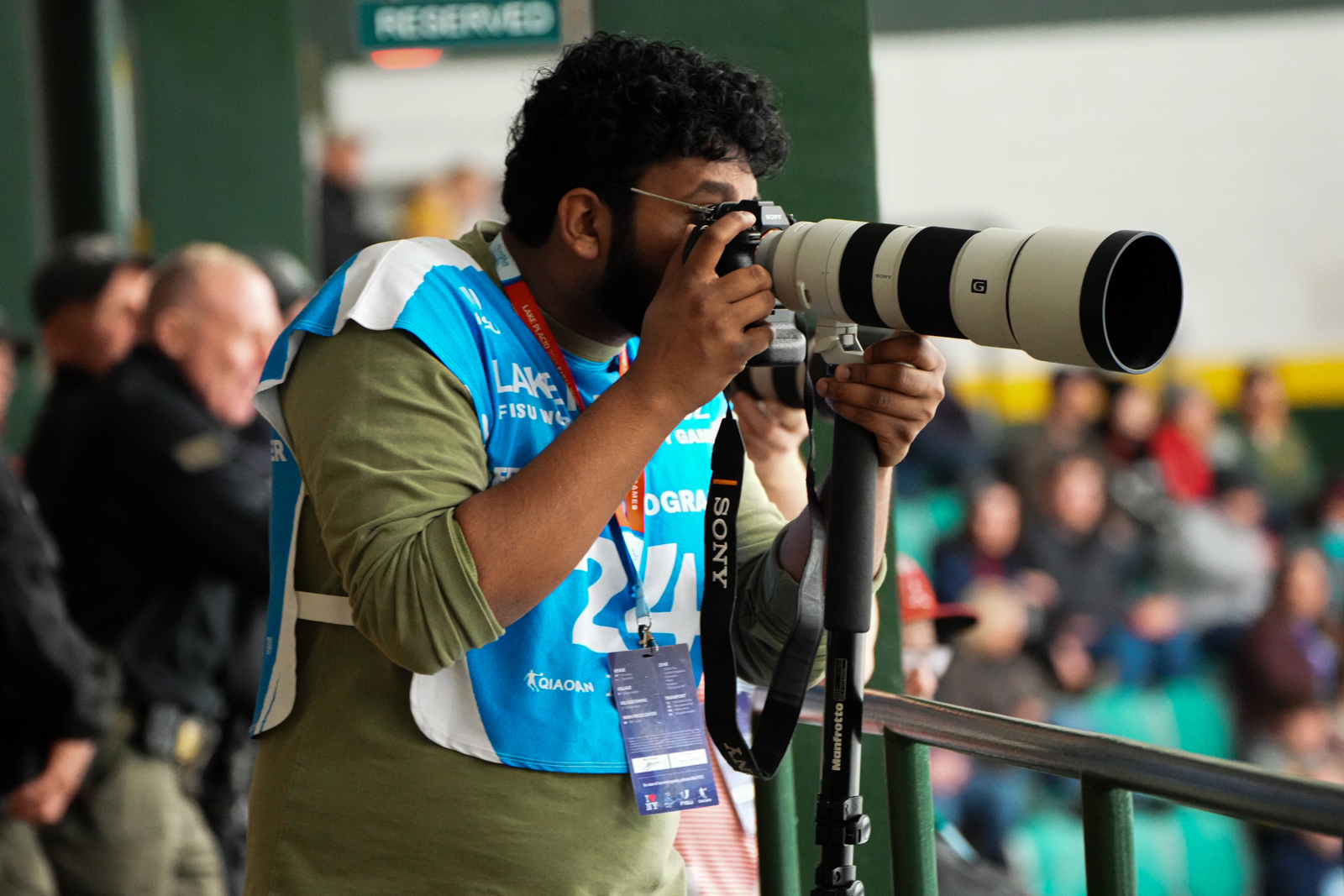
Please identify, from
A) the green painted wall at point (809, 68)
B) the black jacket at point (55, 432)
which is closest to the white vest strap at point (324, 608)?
the green painted wall at point (809, 68)

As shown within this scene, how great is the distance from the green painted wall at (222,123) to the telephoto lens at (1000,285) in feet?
14.8

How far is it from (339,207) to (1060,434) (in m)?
4.83

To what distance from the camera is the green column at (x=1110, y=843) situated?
1.35 meters

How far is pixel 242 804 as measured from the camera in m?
3.71

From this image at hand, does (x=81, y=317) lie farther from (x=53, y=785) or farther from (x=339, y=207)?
(x=339, y=207)

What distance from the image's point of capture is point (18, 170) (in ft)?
19.4

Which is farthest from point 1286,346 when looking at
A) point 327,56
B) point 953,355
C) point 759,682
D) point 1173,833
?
point 759,682

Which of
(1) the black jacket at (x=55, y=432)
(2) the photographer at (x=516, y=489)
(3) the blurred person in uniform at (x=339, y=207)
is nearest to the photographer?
(2) the photographer at (x=516, y=489)

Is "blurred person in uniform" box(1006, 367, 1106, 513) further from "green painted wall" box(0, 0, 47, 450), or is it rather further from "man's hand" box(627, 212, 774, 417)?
"man's hand" box(627, 212, 774, 417)

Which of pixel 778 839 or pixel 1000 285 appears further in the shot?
pixel 778 839

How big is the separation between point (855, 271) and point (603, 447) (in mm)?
294

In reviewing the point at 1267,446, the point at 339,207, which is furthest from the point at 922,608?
the point at 339,207

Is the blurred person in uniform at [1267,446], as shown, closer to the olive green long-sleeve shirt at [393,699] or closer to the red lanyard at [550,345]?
the red lanyard at [550,345]

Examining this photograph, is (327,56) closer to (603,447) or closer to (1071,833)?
(1071,833)
